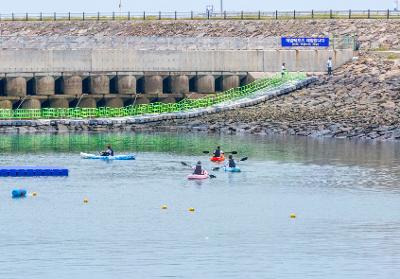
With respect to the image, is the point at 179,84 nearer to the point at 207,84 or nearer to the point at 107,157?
the point at 207,84

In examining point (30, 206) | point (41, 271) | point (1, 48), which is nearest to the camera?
point (41, 271)

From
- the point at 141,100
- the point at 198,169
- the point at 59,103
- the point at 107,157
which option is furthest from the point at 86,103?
the point at 198,169

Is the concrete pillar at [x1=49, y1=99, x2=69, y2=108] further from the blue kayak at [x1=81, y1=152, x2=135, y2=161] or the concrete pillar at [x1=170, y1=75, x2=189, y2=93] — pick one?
the blue kayak at [x1=81, y1=152, x2=135, y2=161]

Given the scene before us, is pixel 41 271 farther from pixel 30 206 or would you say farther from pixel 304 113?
pixel 304 113

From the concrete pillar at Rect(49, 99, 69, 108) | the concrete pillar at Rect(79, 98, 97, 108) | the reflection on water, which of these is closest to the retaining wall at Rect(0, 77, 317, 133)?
the reflection on water

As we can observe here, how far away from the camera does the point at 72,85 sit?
135 metres

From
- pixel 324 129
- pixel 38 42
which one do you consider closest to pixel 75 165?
pixel 324 129

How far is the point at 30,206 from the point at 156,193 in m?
8.69

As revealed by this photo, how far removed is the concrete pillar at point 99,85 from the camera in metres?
136

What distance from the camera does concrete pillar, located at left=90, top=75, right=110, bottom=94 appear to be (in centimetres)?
13562

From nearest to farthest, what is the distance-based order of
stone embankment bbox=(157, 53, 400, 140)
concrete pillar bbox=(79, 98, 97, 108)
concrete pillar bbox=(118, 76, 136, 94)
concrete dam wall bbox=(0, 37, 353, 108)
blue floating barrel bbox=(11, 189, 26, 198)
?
blue floating barrel bbox=(11, 189, 26, 198) → stone embankment bbox=(157, 53, 400, 140) → concrete dam wall bbox=(0, 37, 353, 108) → concrete pillar bbox=(79, 98, 97, 108) → concrete pillar bbox=(118, 76, 136, 94)

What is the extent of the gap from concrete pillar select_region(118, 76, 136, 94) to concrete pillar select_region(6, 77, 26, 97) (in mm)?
8723

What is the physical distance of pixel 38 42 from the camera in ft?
452

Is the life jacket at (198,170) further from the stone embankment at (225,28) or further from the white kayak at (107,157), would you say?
the stone embankment at (225,28)
